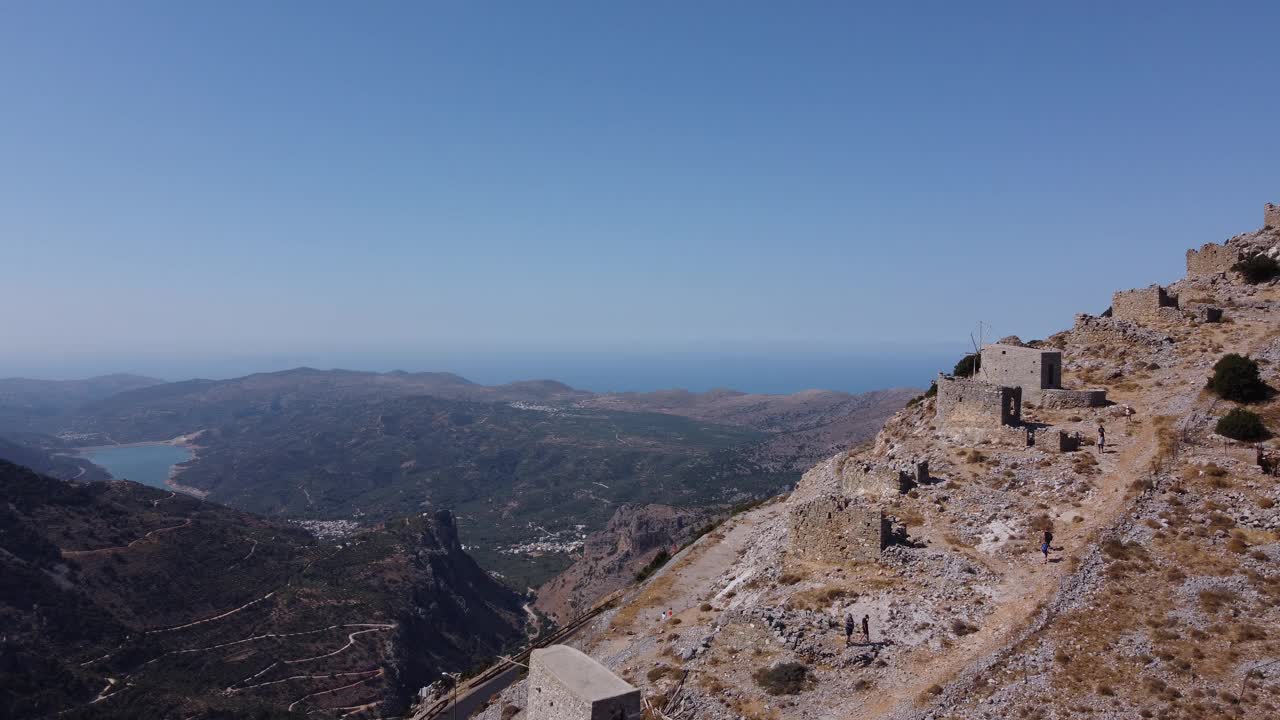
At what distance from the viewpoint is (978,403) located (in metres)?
24.6

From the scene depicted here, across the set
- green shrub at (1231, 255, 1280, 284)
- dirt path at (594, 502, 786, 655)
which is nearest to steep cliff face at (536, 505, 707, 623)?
dirt path at (594, 502, 786, 655)

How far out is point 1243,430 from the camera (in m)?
19.2

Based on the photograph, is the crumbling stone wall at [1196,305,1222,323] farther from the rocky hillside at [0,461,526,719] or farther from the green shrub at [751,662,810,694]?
the rocky hillside at [0,461,526,719]

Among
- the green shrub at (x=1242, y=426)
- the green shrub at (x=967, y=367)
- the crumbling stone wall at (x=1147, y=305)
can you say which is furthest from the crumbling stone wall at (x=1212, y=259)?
the green shrub at (x=1242, y=426)

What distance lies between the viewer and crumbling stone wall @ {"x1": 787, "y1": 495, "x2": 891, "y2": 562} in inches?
743

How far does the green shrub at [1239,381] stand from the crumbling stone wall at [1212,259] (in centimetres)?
1517

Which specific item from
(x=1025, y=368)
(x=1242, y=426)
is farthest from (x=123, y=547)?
(x=1242, y=426)

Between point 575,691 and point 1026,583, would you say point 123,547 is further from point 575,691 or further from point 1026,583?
point 1026,583

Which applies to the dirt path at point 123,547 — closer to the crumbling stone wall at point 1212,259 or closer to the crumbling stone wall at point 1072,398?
the crumbling stone wall at point 1072,398

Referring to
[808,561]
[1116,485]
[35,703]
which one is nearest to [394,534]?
[35,703]

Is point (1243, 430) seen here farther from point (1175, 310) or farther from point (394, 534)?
point (394, 534)

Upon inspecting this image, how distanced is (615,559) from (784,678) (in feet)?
271

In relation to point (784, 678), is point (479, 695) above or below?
below

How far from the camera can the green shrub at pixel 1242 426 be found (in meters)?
19.1
